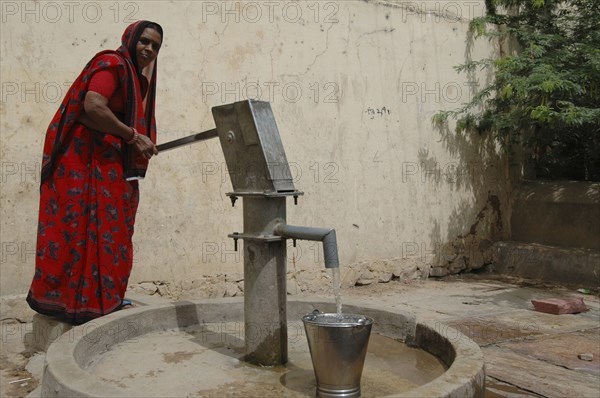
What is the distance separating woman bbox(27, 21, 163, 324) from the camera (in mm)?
3090

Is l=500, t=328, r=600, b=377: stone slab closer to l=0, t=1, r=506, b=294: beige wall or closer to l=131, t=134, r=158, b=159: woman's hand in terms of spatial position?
l=0, t=1, r=506, b=294: beige wall

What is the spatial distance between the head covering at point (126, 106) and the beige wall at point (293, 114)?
1.33 m

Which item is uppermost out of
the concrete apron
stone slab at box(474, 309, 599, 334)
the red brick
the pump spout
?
the pump spout

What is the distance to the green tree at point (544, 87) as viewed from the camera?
18.2 feet

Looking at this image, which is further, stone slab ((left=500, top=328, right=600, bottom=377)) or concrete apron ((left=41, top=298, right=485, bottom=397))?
stone slab ((left=500, top=328, right=600, bottom=377))

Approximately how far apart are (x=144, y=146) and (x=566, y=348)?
9.04ft

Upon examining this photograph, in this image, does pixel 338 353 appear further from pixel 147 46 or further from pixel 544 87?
pixel 544 87

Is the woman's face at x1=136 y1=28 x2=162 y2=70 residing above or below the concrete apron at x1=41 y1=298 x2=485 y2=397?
above

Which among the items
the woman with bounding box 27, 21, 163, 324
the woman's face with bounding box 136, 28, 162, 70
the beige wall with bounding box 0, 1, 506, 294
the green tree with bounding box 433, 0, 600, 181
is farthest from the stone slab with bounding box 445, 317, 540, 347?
the woman's face with bounding box 136, 28, 162, 70

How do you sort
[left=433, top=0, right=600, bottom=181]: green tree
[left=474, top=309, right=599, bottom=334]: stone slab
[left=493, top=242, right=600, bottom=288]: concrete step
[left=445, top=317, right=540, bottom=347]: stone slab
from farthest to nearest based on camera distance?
[left=493, top=242, right=600, bottom=288]: concrete step → [left=433, top=0, right=600, bottom=181]: green tree → [left=474, top=309, right=599, bottom=334]: stone slab → [left=445, top=317, right=540, bottom=347]: stone slab

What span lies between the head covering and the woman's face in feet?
0.06

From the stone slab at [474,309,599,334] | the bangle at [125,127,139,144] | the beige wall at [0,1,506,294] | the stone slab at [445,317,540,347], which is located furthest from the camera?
the stone slab at [474,309,599,334]

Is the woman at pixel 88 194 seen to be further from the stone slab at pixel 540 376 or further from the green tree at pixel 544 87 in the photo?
the green tree at pixel 544 87

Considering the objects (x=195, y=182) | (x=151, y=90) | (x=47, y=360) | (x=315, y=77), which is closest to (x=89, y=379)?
(x=47, y=360)
